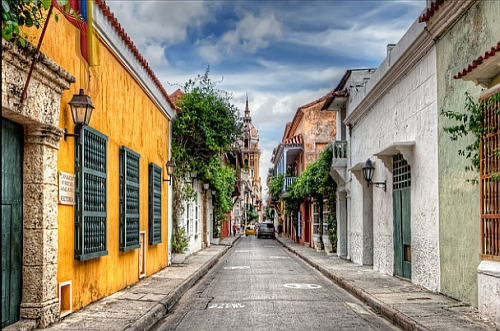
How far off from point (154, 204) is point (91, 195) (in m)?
5.89

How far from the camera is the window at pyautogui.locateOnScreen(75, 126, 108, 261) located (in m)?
8.27

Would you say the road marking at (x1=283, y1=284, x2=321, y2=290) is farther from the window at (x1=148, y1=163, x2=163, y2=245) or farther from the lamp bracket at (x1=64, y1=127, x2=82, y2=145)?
the lamp bracket at (x1=64, y1=127, x2=82, y2=145)

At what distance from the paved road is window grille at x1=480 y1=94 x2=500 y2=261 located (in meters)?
1.77

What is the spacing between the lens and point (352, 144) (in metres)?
20.1

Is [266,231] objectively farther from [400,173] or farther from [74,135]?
[74,135]

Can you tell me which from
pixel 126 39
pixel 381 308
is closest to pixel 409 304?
pixel 381 308

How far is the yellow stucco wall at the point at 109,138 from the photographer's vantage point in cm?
773

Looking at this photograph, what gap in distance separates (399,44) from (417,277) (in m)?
5.22

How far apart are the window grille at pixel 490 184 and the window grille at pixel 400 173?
4.82 metres

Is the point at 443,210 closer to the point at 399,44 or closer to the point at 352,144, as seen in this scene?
the point at 399,44

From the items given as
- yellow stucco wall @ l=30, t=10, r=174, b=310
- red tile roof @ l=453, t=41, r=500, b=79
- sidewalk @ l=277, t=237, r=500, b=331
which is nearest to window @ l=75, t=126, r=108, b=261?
yellow stucco wall @ l=30, t=10, r=174, b=310

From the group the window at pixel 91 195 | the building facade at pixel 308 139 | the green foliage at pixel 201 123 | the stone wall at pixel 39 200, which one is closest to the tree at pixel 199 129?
the green foliage at pixel 201 123

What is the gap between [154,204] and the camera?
48.4 ft

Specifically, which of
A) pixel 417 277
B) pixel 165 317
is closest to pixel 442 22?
pixel 417 277
